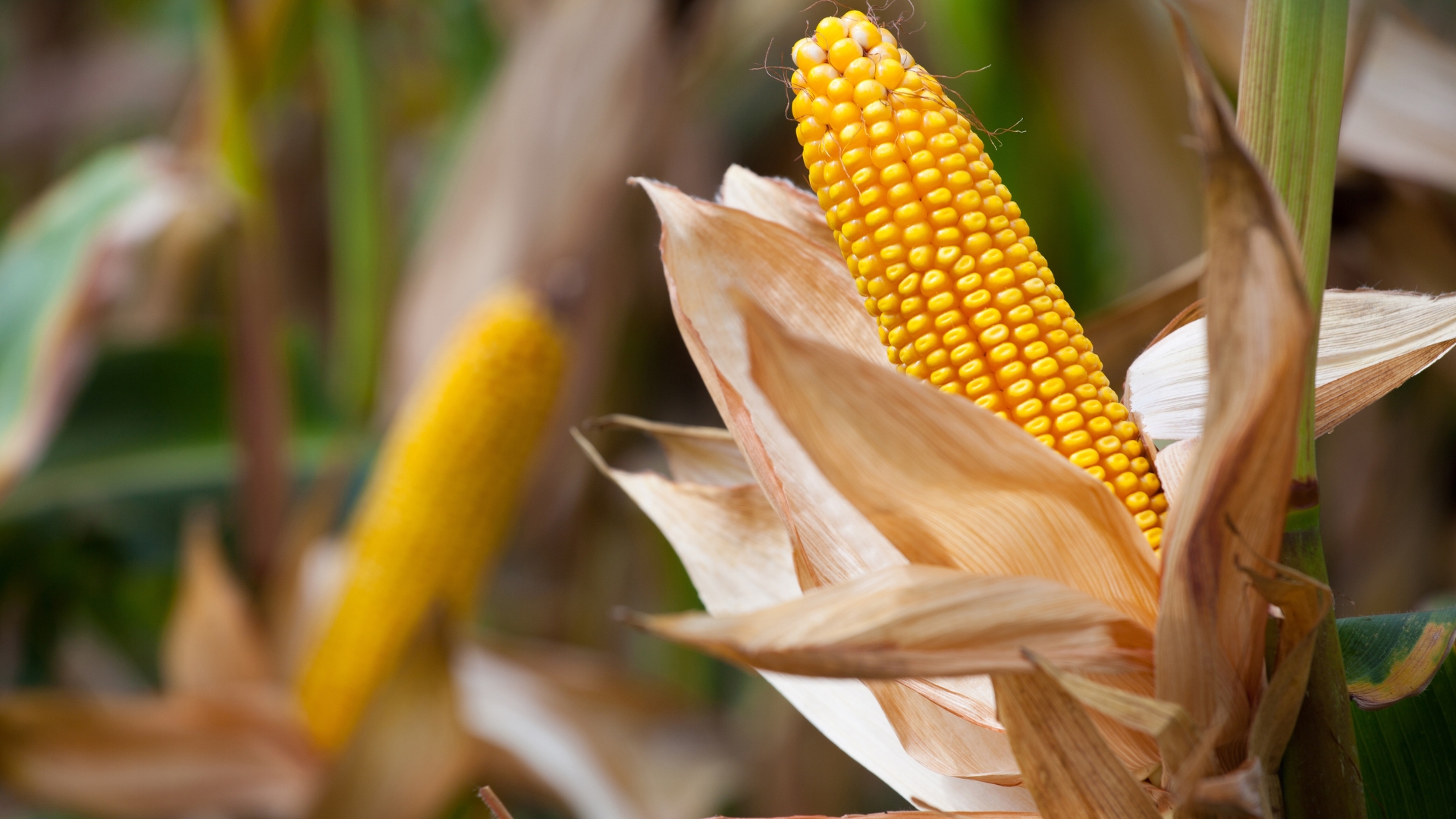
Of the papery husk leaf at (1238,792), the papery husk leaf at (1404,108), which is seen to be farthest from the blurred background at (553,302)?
the papery husk leaf at (1238,792)

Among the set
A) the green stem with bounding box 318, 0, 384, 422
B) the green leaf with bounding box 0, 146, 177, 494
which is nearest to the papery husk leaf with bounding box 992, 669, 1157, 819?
the green leaf with bounding box 0, 146, 177, 494

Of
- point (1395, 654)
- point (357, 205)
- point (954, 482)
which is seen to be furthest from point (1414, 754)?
point (357, 205)

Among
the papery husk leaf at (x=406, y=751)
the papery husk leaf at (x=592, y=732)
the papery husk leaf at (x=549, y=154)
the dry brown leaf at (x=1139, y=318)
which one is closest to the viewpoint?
the dry brown leaf at (x=1139, y=318)

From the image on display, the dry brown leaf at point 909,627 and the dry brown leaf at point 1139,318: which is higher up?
the dry brown leaf at point 909,627

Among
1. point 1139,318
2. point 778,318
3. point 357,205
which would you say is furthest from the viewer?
point 357,205

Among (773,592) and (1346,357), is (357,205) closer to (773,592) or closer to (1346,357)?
(773,592)

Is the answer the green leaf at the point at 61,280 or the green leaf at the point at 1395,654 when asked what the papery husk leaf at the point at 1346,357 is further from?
the green leaf at the point at 61,280

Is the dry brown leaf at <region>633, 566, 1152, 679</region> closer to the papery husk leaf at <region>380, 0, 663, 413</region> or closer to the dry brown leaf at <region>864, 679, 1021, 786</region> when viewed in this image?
the dry brown leaf at <region>864, 679, 1021, 786</region>
